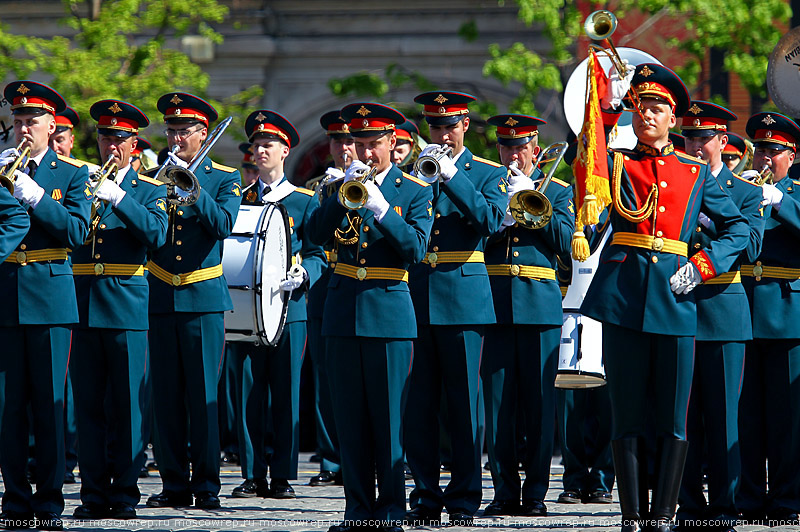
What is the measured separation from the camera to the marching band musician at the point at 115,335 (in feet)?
27.6

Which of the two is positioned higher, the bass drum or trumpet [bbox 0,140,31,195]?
trumpet [bbox 0,140,31,195]

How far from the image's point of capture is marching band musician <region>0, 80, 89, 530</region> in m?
7.73

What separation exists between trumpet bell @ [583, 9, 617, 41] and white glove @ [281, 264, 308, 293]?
3.44m

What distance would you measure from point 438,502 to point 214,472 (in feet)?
5.10

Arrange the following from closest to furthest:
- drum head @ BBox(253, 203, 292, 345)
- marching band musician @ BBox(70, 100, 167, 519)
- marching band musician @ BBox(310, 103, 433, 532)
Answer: marching band musician @ BBox(310, 103, 433, 532) → marching band musician @ BBox(70, 100, 167, 519) → drum head @ BBox(253, 203, 292, 345)

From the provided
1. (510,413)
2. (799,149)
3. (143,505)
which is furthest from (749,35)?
(143,505)

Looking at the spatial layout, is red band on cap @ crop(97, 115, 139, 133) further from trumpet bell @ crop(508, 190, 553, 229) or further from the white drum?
the white drum

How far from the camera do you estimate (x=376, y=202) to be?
7238 mm

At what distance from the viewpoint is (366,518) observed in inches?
291

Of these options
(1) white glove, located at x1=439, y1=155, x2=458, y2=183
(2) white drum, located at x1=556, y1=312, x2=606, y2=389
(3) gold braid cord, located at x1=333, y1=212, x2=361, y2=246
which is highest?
(1) white glove, located at x1=439, y1=155, x2=458, y2=183

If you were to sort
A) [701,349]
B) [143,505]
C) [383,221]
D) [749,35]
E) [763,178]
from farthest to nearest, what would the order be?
Answer: [749,35] → [143,505] → [763,178] → [701,349] → [383,221]

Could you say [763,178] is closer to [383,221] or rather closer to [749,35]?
[383,221]

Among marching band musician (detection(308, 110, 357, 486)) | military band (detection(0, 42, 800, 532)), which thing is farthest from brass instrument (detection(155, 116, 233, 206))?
marching band musician (detection(308, 110, 357, 486))

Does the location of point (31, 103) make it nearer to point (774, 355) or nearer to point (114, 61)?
point (774, 355)
